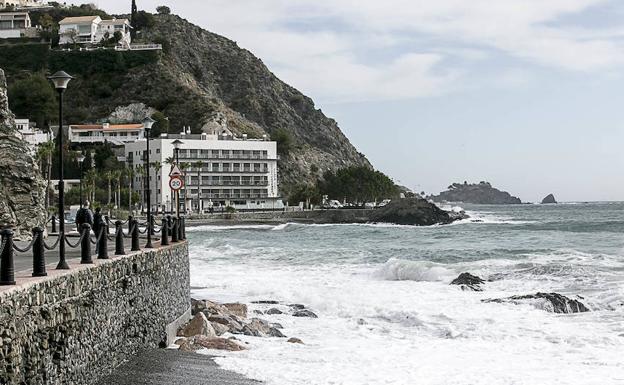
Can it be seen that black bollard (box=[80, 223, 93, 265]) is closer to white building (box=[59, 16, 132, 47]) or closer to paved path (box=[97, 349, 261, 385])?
paved path (box=[97, 349, 261, 385])

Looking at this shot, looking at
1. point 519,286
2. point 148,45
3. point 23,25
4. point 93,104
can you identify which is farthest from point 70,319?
point 23,25

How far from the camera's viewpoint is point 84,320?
12070 mm

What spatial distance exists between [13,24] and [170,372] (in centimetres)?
18897

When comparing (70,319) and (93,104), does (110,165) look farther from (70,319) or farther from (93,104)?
(70,319)

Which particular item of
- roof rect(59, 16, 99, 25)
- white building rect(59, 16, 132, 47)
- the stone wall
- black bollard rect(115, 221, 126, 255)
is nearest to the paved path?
the stone wall

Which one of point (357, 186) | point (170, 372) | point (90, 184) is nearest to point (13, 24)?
point (357, 186)

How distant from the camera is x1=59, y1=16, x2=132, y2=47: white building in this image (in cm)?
17762

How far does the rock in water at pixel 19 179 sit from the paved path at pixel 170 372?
12.9 meters

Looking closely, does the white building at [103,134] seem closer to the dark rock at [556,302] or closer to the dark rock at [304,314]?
the dark rock at [304,314]

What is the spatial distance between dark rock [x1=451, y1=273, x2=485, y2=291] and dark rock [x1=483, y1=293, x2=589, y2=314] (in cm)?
396

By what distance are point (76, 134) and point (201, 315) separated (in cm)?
13109

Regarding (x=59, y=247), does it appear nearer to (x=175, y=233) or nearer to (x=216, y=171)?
(x=175, y=233)

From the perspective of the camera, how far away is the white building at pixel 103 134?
14175 cm

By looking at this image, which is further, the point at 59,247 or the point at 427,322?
the point at 427,322
